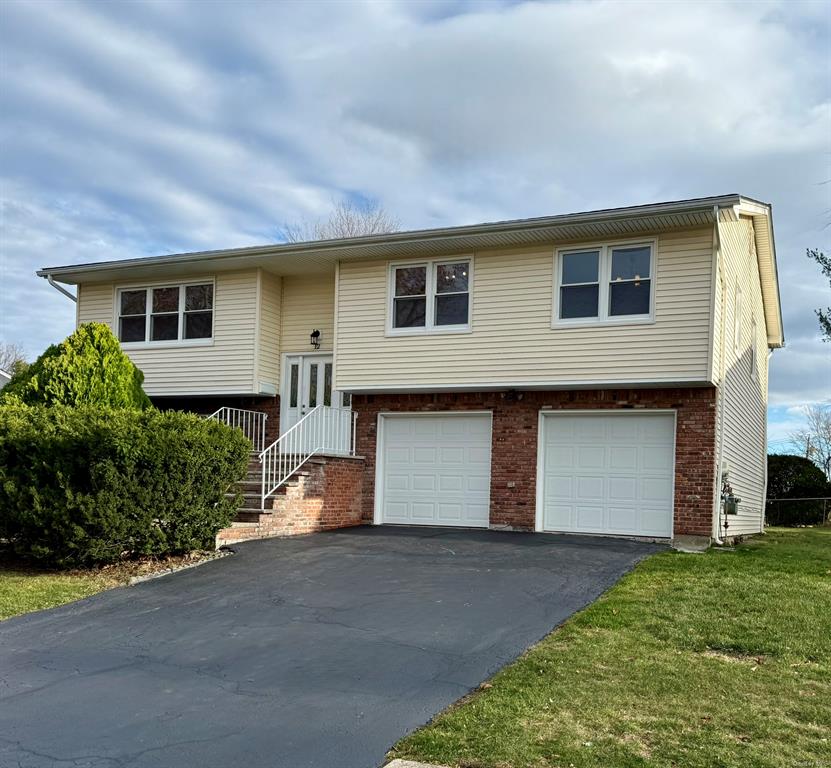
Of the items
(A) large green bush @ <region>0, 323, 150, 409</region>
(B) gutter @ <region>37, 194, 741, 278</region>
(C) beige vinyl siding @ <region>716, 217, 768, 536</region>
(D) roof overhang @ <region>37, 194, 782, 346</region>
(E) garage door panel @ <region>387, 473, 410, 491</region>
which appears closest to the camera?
(B) gutter @ <region>37, 194, 741, 278</region>

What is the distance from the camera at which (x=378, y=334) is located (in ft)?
52.4

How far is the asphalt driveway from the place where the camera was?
17.0 feet

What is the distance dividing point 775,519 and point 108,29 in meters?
21.7

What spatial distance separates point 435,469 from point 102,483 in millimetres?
6941

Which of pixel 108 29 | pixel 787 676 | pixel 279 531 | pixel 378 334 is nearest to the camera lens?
pixel 787 676

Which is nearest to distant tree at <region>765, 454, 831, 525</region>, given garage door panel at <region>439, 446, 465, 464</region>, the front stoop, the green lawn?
garage door panel at <region>439, 446, 465, 464</region>

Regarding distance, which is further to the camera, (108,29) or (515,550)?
(515,550)

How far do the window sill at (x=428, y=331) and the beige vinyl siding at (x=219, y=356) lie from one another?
3044 mm

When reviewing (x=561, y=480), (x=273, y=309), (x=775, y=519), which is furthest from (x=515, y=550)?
(x=775, y=519)

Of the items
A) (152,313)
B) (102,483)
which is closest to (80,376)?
(102,483)

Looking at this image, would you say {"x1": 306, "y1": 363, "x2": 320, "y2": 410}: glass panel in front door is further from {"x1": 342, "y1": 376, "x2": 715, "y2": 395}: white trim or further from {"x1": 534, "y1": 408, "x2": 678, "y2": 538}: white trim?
{"x1": 534, "y1": 408, "x2": 678, "y2": 538}: white trim

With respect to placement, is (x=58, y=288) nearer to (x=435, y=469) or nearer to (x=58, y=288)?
(x=58, y=288)

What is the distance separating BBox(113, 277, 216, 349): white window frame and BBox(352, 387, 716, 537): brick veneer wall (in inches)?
143

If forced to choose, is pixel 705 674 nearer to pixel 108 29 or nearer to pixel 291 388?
pixel 108 29
